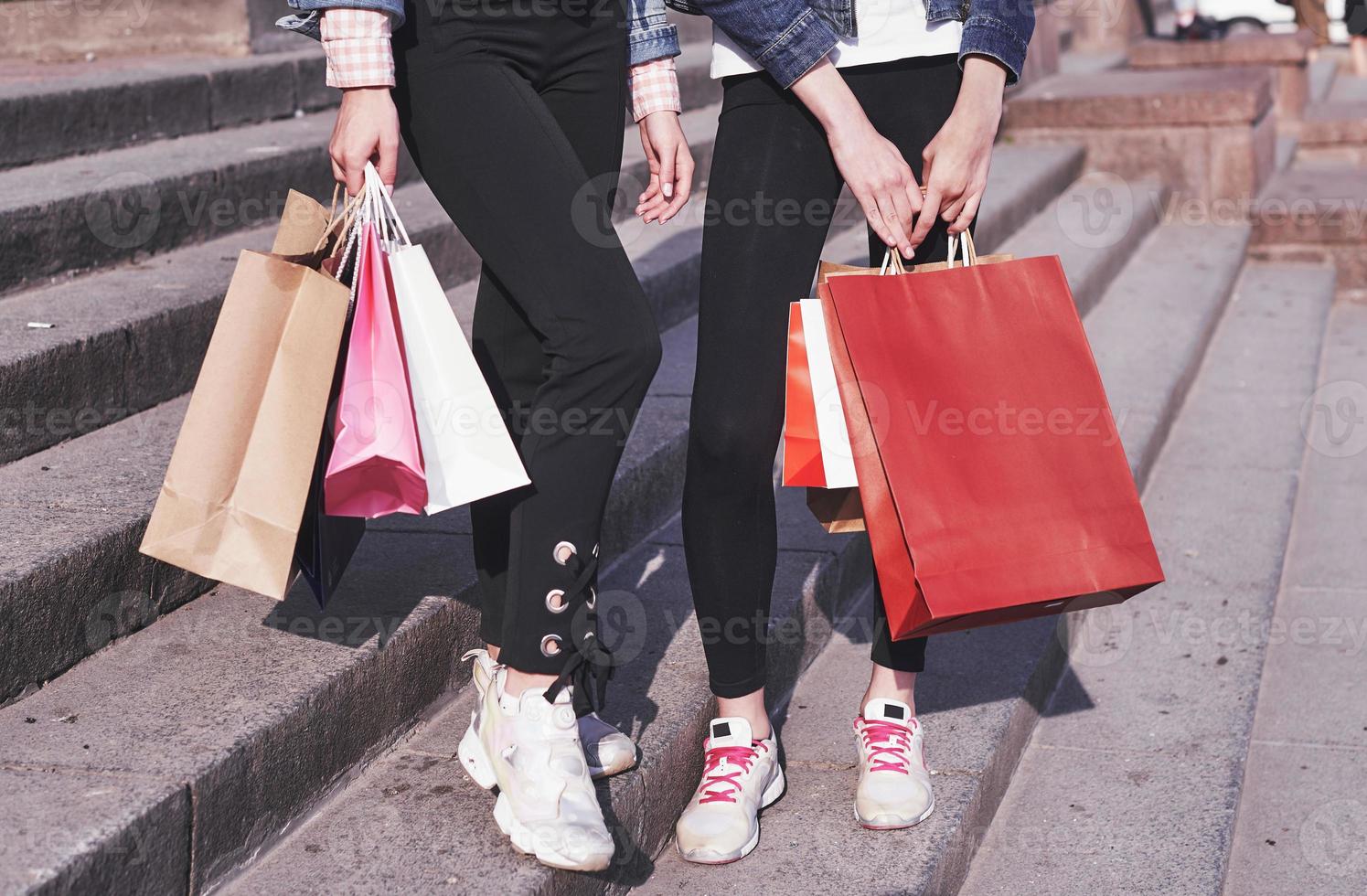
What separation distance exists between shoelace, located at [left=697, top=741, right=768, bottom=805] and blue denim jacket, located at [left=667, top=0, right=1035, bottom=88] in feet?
3.46

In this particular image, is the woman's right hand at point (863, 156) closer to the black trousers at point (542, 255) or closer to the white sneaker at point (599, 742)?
the black trousers at point (542, 255)

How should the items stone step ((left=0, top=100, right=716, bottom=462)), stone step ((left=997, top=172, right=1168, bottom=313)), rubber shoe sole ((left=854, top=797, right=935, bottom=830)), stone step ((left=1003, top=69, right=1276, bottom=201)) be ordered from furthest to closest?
1. stone step ((left=1003, top=69, right=1276, bottom=201))
2. stone step ((left=997, top=172, right=1168, bottom=313))
3. stone step ((left=0, top=100, right=716, bottom=462))
4. rubber shoe sole ((left=854, top=797, right=935, bottom=830))

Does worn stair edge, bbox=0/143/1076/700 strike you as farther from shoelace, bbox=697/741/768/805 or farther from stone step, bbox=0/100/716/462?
shoelace, bbox=697/741/768/805

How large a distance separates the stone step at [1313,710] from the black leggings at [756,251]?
1214 mm

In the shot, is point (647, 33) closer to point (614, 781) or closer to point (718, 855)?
point (614, 781)

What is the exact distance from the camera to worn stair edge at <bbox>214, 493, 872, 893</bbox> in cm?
195

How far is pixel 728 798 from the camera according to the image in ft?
7.54

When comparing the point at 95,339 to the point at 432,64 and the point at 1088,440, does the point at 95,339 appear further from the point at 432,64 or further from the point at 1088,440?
the point at 1088,440

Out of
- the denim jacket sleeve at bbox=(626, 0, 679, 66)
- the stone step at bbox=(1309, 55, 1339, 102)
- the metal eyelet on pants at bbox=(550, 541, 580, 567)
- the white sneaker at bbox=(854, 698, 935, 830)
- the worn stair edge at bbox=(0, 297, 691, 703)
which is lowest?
the white sneaker at bbox=(854, 698, 935, 830)

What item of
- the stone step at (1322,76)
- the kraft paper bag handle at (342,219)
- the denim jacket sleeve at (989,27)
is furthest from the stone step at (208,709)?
the stone step at (1322,76)

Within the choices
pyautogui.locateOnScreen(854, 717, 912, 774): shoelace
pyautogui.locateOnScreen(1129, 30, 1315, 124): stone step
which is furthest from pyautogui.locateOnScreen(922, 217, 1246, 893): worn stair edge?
pyautogui.locateOnScreen(1129, 30, 1315, 124): stone step

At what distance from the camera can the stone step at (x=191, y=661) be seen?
1773mm

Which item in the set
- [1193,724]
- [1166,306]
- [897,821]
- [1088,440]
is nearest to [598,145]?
[1088,440]

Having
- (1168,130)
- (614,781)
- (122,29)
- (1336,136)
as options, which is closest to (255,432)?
(614,781)
